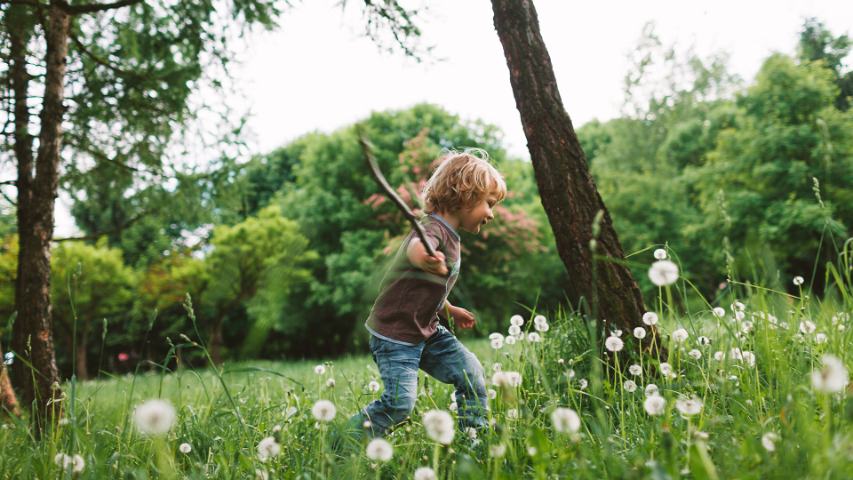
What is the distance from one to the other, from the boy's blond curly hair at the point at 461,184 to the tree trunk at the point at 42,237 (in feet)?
8.11

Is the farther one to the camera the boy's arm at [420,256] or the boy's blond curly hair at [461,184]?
the boy's blond curly hair at [461,184]

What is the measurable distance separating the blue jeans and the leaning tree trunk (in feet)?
2.31

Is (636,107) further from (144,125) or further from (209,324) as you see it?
(144,125)

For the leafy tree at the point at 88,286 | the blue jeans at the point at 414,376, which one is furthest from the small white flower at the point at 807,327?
the leafy tree at the point at 88,286

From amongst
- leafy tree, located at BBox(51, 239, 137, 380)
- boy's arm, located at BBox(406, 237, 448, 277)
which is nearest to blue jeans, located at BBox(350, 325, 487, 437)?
boy's arm, located at BBox(406, 237, 448, 277)

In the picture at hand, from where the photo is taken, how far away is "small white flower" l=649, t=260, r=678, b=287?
Answer: 1.25m

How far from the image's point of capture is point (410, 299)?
254 cm

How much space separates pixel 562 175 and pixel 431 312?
3.23ft

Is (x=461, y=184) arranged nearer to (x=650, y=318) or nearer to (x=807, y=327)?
(x=650, y=318)

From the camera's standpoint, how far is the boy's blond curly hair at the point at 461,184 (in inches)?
103

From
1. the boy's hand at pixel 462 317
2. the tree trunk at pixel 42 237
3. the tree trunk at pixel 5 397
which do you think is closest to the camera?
the boy's hand at pixel 462 317

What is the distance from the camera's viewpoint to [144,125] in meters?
5.32

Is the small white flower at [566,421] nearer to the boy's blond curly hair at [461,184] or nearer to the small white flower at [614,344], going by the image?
the small white flower at [614,344]

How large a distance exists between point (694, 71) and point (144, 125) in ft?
74.9
